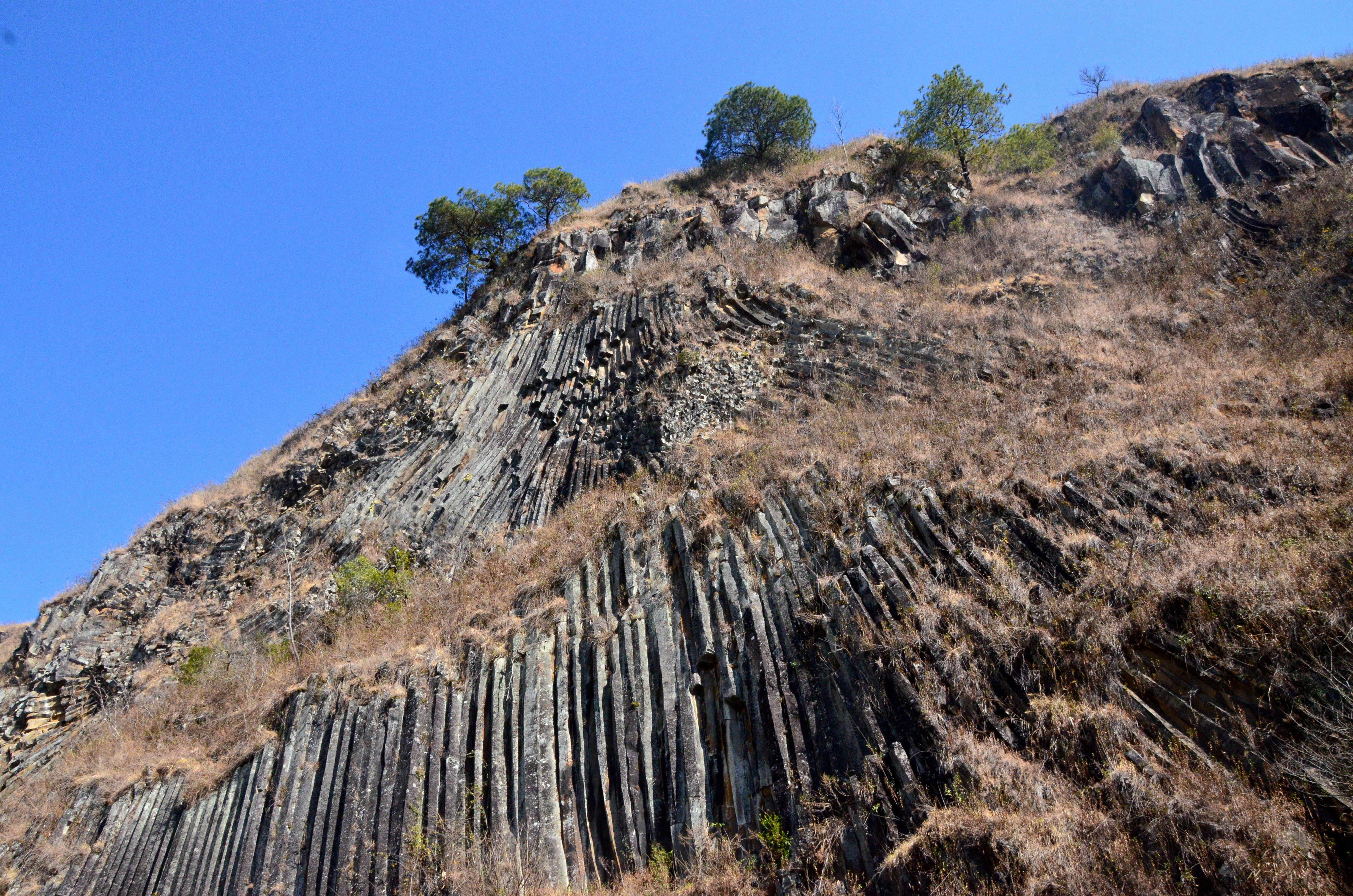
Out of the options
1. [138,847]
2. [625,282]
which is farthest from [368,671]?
[625,282]

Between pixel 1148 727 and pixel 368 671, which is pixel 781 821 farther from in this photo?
pixel 368 671

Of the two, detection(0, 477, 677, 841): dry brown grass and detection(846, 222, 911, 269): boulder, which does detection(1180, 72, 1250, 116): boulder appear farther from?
detection(0, 477, 677, 841): dry brown grass

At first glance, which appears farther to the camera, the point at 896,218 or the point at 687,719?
the point at 896,218

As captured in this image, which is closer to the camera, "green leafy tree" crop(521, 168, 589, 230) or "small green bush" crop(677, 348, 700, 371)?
"small green bush" crop(677, 348, 700, 371)

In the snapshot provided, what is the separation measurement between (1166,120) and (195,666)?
30.1 meters

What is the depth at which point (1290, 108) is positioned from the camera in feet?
61.6

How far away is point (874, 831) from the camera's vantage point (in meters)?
5.87

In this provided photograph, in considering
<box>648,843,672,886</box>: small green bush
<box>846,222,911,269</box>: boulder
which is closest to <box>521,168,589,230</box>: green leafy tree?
<box>846,222,911,269</box>: boulder

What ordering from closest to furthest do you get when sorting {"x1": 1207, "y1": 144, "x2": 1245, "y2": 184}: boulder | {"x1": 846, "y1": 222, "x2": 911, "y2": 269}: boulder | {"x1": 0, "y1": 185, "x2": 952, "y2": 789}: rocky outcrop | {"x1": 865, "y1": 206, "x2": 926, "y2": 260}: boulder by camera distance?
1. {"x1": 0, "y1": 185, "x2": 952, "y2": 789}: rocky outcrop
2. {"x1": 1207, "y1": 144, "x2": 1245, "y2": 184}: boulder
3. {"x1": 846, "y1": 222, "x2": 911, "y2": 269}: boulder
4. {"x1": 865, "y1": 206, "x2": 926, "y2": 260}: boulder

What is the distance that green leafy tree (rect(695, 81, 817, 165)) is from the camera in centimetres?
2920

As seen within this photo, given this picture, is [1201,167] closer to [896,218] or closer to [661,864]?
[896,218]

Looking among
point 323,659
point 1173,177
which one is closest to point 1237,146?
point 1173,177

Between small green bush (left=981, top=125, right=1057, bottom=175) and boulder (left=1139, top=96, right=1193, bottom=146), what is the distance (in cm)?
278

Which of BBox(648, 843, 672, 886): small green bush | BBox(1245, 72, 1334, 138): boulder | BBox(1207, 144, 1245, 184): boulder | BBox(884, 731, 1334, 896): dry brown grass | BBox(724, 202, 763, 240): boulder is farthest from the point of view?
BBox(724, 202, 763, 240): boulder
